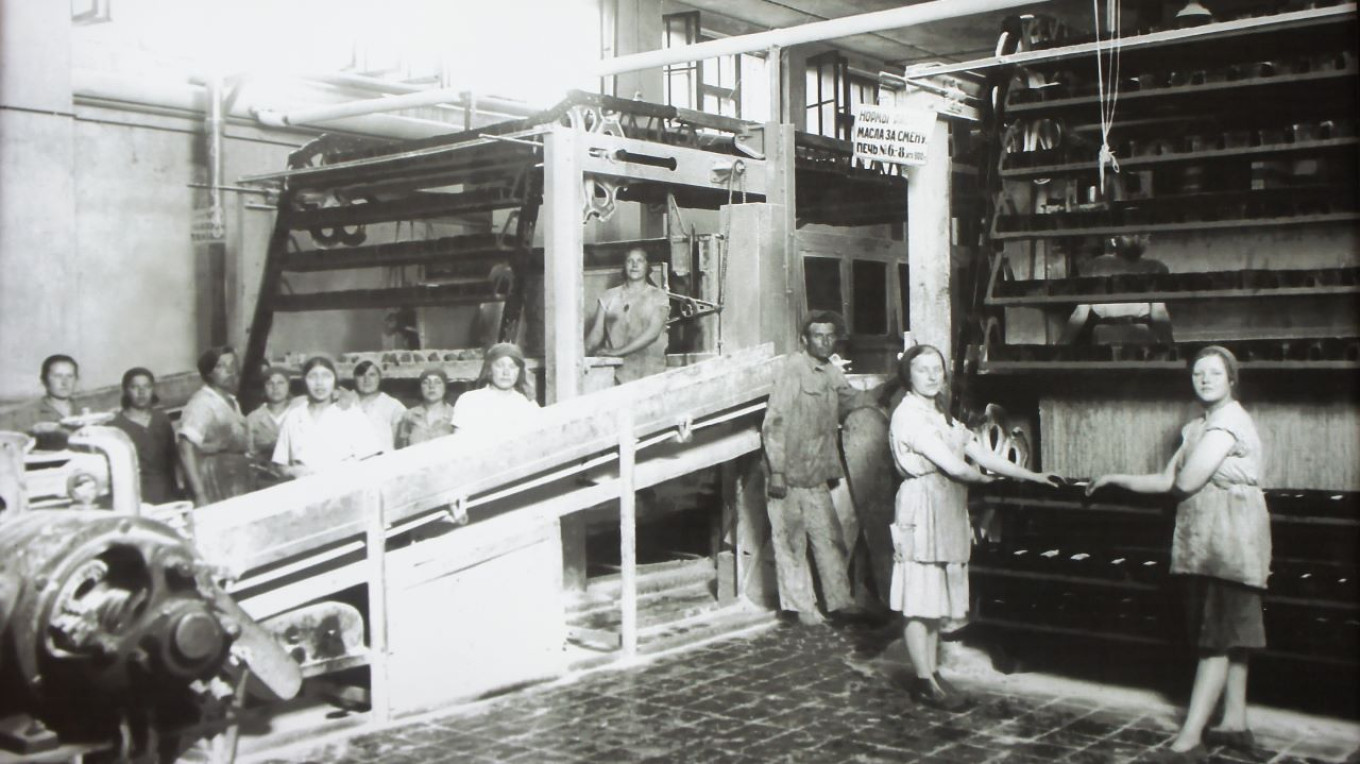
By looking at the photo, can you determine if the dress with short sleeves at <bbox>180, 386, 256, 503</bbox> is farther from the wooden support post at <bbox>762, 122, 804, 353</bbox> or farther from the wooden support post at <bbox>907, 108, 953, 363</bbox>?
the wooden support post at <bbox>907, 108, 953, 363</bbox>

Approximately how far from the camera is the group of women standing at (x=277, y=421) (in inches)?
292

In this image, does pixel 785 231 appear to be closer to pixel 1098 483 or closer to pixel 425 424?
pixel 425 424

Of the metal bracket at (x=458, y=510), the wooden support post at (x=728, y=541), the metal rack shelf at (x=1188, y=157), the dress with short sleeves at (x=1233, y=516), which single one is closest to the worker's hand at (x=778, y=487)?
the wooden support post at (x=728, y=541)

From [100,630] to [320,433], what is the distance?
351 centimetres

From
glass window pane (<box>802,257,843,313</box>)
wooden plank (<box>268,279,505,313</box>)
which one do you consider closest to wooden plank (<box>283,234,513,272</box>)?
wooden plank (<box>268,279,505,313</box>)

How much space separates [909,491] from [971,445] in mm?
392

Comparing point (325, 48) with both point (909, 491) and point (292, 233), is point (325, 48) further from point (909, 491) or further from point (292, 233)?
point (909, 491)

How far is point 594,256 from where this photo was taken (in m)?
10.4

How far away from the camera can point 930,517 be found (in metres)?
6.08

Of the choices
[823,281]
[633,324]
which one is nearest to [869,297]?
[823,281]

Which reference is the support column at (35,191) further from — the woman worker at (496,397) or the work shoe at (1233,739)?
the work shoe at (1233,739)

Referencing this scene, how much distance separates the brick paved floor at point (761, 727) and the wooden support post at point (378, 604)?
0.50 feet

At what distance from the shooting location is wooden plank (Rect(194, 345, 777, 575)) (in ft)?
17.1

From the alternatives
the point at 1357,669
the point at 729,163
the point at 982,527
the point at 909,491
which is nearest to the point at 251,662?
the point at 909,491
